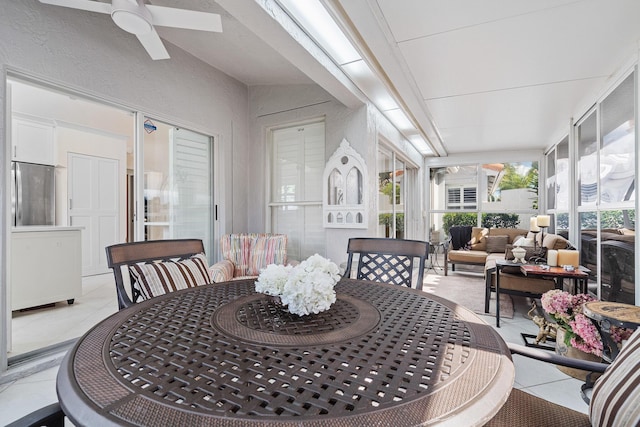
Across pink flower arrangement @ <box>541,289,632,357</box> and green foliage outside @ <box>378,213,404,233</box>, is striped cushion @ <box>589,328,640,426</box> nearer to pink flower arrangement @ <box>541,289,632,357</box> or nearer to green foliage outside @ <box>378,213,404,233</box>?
pink flower arrangement @ <box>541,289,632,357</box>

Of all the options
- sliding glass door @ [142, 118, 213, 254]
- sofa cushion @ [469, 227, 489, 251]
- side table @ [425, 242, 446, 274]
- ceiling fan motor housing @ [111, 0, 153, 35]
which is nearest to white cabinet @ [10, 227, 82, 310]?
sliding glass door @ [142, 118, 213, 254]

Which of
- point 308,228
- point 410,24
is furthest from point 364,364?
point 308,228

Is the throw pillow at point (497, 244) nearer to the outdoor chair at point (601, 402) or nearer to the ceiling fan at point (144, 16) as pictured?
the outdoor chair at point (601, 402)

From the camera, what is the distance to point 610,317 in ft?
5.41

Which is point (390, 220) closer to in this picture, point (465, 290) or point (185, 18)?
point (465, 290)

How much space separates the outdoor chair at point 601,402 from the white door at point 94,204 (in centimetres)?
614

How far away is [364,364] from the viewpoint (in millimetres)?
756

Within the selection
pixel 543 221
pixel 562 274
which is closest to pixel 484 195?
pixel 543 221

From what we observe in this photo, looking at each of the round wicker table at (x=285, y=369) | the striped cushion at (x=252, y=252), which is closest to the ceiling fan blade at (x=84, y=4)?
the round wicker table at (x=285, y=369)

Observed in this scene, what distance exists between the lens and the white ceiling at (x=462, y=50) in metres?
1.92

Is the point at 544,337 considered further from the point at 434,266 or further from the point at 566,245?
the point at 434,266

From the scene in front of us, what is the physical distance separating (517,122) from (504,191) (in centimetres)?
266

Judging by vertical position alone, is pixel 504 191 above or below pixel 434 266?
above

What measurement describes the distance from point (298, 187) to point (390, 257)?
2.16 meters
